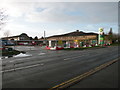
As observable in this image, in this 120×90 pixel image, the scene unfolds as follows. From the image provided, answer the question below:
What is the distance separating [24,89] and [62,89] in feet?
5.36

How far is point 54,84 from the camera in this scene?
186 inches

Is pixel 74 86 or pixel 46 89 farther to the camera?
pixel 74 86

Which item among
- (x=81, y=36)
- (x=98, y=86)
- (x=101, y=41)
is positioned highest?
(x=81, y=36)

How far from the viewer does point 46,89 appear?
4262 mm

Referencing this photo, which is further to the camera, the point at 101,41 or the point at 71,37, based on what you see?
the point at 71,37

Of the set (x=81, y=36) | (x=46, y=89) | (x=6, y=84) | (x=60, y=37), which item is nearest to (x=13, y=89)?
(x=6, y=84)

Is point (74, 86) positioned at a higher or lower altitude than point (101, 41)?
lower

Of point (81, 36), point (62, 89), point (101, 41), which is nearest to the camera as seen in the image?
point (62, 89)

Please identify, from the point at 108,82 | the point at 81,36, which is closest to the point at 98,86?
the point at 108,82

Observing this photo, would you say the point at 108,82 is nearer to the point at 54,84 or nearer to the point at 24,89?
the point at 54,84

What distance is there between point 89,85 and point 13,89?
3.40m

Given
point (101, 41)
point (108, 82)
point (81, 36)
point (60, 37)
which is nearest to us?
point (108, 82)

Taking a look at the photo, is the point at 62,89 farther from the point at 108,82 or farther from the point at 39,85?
the point at 108,82

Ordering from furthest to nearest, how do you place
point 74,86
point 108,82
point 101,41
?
point 101,41 → point 108,82 → point 74,86
